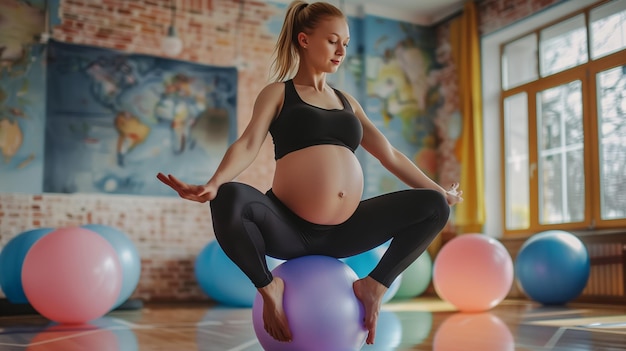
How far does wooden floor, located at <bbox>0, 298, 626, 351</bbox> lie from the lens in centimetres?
290

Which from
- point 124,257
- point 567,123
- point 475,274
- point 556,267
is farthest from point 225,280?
point 567,123

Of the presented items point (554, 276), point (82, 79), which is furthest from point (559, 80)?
point (82, 79)

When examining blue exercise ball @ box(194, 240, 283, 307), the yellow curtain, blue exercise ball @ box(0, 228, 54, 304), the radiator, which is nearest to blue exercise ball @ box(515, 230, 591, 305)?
the radiator

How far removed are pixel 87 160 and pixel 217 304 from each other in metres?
1.80

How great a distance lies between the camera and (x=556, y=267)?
5.20 m

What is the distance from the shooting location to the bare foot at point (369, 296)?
2105 mm

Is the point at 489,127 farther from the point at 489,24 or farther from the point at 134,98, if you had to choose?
the point at 134,98

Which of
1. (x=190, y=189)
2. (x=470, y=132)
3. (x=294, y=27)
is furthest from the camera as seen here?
(x=470, y=132)

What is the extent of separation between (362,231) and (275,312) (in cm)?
39

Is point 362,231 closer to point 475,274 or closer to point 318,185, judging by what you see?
point 318,185

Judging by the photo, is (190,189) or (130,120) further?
(130,120)

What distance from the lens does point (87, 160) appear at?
243 inches

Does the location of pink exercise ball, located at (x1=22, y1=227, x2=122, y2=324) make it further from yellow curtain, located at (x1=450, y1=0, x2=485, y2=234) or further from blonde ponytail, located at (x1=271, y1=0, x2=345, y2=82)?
yellow curtain, located at (x1=450, y1=0, x2=485, y2=234)

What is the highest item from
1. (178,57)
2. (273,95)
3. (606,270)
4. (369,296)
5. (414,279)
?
(178,57)
